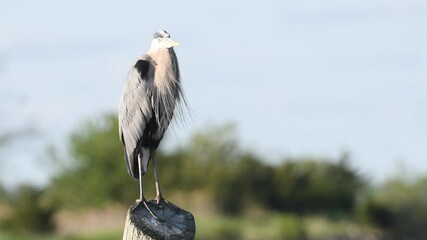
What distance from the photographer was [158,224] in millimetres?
6676

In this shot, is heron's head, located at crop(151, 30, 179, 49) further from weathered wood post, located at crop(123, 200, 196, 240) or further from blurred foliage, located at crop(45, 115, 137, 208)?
blurred foliage, located at crop(45, 115, 137, 208)

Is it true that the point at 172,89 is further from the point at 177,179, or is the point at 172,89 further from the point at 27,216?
the point at 177,179

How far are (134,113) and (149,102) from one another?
0.51 ft

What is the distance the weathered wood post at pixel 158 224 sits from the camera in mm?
6582

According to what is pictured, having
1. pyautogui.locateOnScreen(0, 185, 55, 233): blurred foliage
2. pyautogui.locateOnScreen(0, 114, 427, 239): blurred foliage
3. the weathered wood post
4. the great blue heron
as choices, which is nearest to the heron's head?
the great blue heron

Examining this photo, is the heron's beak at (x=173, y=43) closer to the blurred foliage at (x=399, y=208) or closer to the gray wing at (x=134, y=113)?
the gray wing at (x=134, y=113)

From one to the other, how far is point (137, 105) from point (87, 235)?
20549mm

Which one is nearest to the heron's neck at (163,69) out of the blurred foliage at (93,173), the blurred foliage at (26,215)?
the blurred foliage at (26,215)

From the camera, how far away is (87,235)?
28.8 meters

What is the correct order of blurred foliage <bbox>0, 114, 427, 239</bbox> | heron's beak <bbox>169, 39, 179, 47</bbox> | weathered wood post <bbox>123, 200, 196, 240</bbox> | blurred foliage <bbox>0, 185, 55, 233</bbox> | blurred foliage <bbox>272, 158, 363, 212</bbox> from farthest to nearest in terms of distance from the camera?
blurred foliage <bbox>272, 158, 363, 212</bbox>, blurred foliage <bbox>0, 114, 427, 239</bbox>, blurred foliage <bbox>0, 185, 55, 233</bbox>, heron's beak <bbox>169, 39, 179, 47</bbox>, weathered wood post <bbox>123, 200, 196, 240</bbox>

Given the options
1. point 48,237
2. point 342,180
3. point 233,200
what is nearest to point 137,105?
point 48,237

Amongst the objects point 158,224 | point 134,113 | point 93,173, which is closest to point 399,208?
point 93,173

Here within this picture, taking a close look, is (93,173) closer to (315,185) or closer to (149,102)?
(315,185)

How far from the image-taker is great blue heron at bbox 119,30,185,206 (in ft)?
27.2
